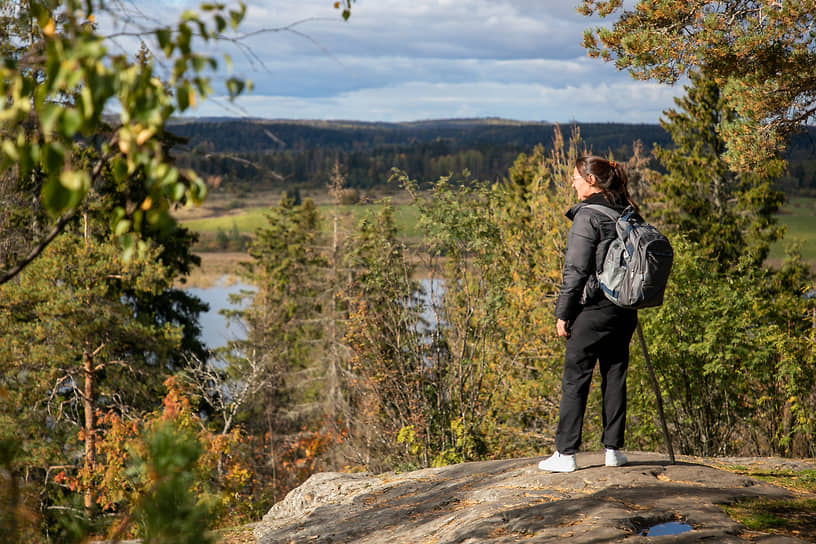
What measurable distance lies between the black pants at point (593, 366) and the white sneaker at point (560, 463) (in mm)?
45

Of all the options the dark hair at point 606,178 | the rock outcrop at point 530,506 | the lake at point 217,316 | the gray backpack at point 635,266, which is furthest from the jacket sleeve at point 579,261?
the lake at point 217,316

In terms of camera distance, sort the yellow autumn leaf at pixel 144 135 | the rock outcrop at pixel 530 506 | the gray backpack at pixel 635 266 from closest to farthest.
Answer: the yellow autumn leaf at pixel 144 135
the rock outcrop at pixel 530 506
the gray backpack at pixel 635 266

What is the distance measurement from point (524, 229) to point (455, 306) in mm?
8580

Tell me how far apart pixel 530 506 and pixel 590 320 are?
1375 millimetres

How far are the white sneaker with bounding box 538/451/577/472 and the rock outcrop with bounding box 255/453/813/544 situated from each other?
6 centimetres

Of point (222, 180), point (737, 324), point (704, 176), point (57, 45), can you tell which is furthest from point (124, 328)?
point (704, 176)

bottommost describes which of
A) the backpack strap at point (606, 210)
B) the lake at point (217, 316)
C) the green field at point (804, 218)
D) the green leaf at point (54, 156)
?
the lake at point (217, 316)

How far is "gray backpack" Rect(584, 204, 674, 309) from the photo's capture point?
450cm

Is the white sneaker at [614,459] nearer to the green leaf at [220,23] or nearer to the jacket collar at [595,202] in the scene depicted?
the jacket collar at [595,202]

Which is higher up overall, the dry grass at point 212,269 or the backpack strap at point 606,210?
the backpack strap at point 606,210

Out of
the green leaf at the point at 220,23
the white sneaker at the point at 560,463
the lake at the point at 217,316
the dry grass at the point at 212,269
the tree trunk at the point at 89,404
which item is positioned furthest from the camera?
the dry grass at the point at 212,269

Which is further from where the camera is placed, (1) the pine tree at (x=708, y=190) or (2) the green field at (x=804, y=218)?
(2) the green field at (x=804, y=218)

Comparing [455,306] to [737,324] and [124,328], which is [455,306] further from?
[124,328]

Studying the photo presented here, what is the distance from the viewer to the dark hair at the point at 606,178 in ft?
16.3
